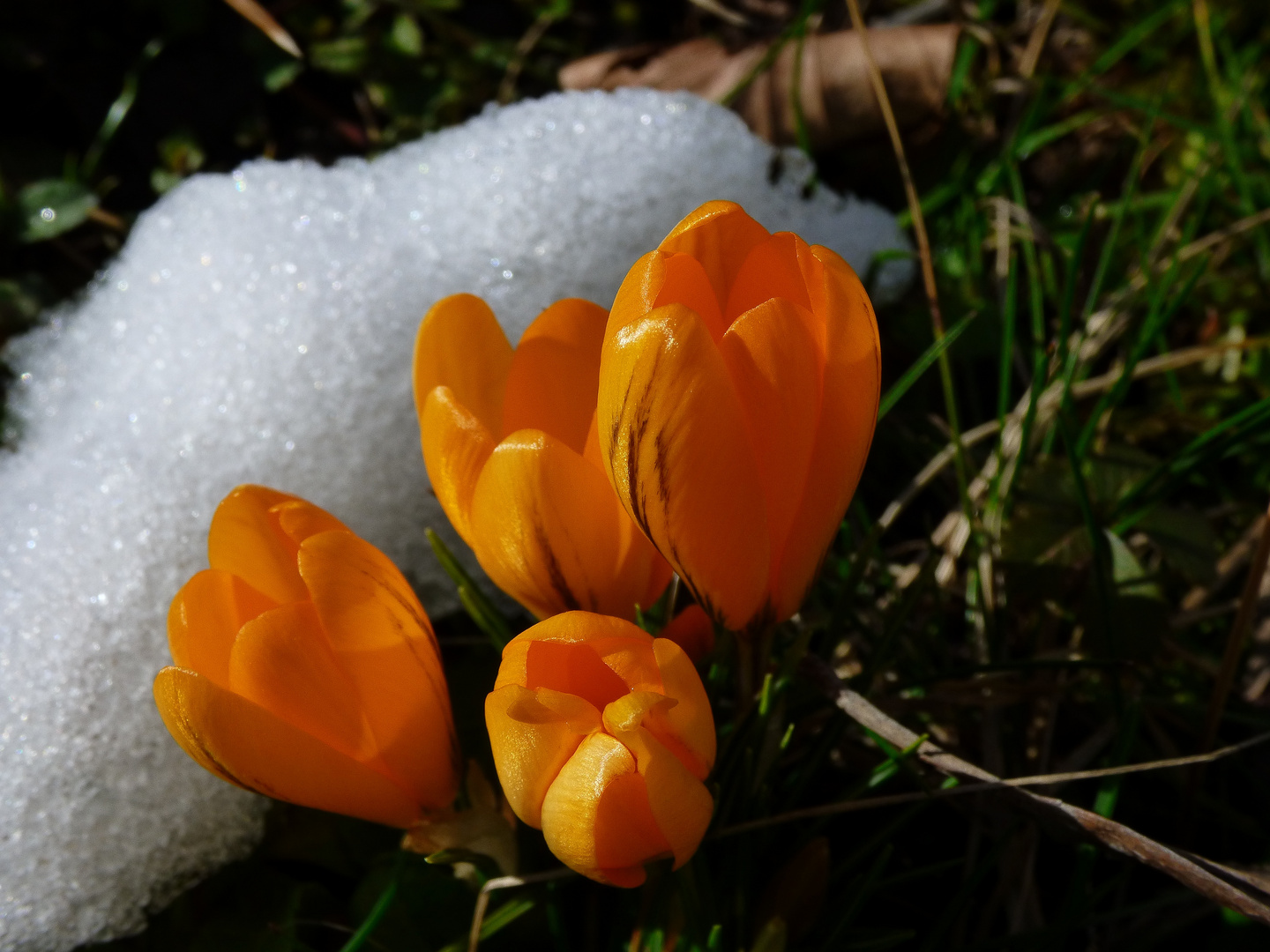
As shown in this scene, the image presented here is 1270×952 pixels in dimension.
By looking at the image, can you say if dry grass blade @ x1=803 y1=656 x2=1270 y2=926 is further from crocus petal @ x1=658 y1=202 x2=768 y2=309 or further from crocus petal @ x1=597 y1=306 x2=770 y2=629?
crocus petal @ x1=658 y1=202 x2=768 y2=309

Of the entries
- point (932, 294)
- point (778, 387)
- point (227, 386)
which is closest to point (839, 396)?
point (778, 387)

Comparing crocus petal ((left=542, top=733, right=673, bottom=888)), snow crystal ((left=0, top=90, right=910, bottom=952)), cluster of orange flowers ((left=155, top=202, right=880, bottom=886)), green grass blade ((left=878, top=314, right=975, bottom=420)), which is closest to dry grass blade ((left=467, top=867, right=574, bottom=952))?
cluster of orange flowers ((left=155, top=202, right=880, bottom=886))

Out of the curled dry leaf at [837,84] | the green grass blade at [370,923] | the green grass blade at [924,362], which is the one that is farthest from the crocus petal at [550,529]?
the curled dry leaf at [837,84]

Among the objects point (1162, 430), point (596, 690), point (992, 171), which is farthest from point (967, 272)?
point (596, 690)

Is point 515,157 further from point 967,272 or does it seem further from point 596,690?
point 596,690

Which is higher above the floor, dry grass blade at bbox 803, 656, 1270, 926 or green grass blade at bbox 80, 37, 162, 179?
green grass blade at bbox 80, 37, 162, 179
